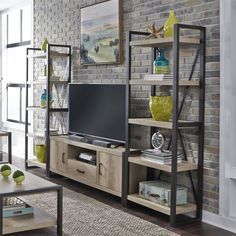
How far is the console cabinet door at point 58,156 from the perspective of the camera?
17.8ft

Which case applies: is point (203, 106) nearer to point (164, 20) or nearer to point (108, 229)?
point (164, 20)

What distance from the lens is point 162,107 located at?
4020 millimetres

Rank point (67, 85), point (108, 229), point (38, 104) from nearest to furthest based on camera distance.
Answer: point (108, 229)
point (67, 85)
point (38, 104)

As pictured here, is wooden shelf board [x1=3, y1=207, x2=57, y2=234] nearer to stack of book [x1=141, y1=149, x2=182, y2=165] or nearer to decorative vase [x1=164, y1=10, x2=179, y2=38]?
stack of book [x1=141, y1=149, x2=182, y2=165]

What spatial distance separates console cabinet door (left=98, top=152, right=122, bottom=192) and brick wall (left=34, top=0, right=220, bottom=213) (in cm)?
38

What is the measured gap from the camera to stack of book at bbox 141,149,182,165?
12.8 ft

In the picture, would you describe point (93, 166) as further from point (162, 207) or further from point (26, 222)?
point (26, 222)

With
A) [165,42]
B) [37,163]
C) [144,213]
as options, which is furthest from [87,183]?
[165,42]

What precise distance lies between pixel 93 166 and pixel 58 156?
87 centimetres

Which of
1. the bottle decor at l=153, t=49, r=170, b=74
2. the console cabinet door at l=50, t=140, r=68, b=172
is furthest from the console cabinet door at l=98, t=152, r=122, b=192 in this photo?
the bottle decor at l=153, t=49, r=170, b=74

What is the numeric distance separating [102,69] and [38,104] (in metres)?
1.87

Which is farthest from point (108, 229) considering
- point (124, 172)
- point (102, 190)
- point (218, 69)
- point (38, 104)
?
point (38, 104)

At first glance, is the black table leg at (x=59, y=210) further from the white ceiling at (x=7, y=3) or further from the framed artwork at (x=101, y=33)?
the white ceiling at (x=7, y=3)

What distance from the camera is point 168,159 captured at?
390 cm
